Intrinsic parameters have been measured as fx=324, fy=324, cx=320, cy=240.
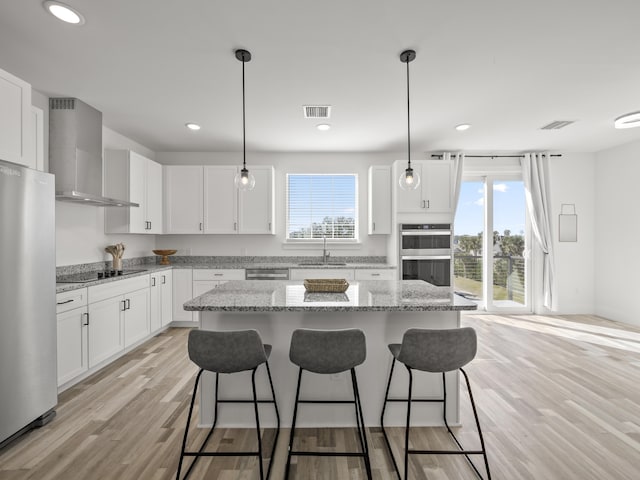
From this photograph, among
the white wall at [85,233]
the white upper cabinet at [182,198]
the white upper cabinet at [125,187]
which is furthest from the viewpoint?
the white upper cabinet at [182,198]

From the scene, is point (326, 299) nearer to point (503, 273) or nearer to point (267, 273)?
point (267, 273)

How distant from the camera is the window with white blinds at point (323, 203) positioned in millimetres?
5395

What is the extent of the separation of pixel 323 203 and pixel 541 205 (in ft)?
11.7

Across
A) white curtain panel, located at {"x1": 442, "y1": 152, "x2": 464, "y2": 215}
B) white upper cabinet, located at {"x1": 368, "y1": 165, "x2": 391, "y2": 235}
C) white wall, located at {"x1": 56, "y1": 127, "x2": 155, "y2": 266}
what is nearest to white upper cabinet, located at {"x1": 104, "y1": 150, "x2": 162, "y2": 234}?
white wall, located at {"x1": 56, "y1": 127, "x2": 155, "y2": 266}

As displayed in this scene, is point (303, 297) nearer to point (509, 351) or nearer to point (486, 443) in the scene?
point (486, 443)

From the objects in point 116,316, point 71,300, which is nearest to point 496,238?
point 116,316

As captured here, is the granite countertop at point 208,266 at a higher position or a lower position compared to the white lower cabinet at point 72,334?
higher

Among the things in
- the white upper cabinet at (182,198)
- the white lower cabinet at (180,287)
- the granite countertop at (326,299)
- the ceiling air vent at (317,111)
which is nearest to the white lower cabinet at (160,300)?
the white lower cabinet at (180,287)

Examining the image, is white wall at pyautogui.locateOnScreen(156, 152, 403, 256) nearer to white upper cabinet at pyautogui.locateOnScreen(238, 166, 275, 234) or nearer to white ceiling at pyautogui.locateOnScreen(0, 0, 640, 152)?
white upper cabinet at pyautogui.locateOnScreen(238, 166, 275, 234)

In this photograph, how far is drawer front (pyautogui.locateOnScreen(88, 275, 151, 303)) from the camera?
120 inches

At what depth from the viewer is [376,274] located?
15.4ft

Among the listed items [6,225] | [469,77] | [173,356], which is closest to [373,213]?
[469,77]

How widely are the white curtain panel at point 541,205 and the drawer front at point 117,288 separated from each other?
5.91 m

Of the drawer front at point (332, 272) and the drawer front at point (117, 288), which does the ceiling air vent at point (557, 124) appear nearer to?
the drawer front at point (332, 272)
